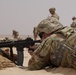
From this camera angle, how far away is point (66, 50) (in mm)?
4680

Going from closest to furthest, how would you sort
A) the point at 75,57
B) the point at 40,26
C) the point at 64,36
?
the point at 75,57 < the point at 64,36 < the point at 40,26

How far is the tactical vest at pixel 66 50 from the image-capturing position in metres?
4.61

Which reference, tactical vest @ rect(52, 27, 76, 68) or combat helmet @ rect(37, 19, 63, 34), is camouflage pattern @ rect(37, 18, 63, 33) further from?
tactical vest @ rect(52, 27, 76, 68)

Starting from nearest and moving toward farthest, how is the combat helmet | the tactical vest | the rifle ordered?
the tactical vest, the combat helmet, the rifle

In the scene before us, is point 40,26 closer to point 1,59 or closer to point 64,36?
point 64,36

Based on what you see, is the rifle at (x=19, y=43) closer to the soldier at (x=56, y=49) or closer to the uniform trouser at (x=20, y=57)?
the uniform trouser at (x=20, y=57)

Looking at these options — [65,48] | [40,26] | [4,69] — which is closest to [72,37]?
[65,48]

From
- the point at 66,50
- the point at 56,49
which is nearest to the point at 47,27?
the point at 56,49

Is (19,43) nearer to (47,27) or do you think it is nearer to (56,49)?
(47,27)

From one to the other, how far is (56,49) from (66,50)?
211mm

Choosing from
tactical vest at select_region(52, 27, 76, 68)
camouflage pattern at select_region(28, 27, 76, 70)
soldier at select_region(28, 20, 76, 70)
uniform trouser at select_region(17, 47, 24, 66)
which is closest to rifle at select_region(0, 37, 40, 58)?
uniform trouser at select_region(17, 47, 24, 66)

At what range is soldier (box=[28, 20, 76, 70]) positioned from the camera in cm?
466

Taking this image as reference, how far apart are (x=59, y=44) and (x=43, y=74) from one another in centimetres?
57

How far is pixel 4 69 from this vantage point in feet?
17.0
